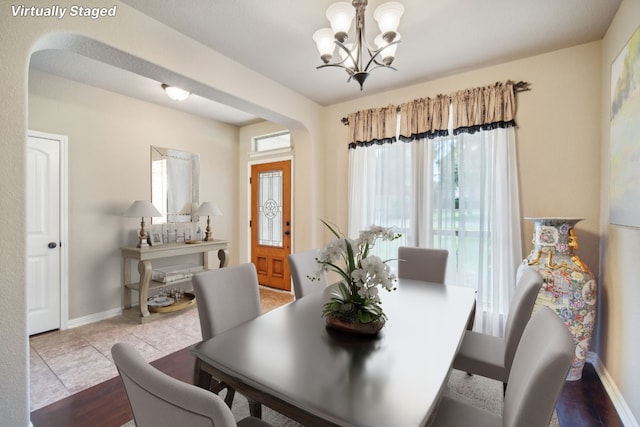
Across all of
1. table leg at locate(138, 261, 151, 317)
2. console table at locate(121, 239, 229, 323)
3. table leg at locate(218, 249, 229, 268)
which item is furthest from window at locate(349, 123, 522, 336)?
table leg at locate(138, 261, 151, 317)

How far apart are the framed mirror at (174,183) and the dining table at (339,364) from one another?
311 cm

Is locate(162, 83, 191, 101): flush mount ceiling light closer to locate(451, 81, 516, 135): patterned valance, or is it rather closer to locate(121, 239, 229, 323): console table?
locate(121, 239, 229, 323): console table

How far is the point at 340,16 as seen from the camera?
5.64 feet

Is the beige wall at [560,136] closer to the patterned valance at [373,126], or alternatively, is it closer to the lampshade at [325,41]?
the patterned valance at [373,126]

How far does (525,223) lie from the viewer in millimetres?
2740

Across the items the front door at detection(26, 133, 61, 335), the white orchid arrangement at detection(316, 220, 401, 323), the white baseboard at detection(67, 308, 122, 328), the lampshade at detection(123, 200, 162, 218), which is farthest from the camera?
the lampshade at detection(123, 200, 162, 218)

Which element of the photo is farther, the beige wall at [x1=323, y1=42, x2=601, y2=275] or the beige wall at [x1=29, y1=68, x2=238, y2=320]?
the beige wall at [x1=29, y1=68, x2=238, y2=320]

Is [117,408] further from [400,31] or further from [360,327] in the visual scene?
[400,31]

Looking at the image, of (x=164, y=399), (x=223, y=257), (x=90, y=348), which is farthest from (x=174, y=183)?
(x=164, y=399)

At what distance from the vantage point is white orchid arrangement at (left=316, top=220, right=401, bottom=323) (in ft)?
4.34

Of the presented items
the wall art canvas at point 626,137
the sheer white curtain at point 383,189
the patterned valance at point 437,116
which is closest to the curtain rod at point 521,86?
the patterned valance at point 437,116

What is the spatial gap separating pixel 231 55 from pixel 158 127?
1913 mm

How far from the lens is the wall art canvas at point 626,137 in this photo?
166cm

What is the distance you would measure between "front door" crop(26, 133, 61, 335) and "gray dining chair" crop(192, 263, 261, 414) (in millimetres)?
2622
